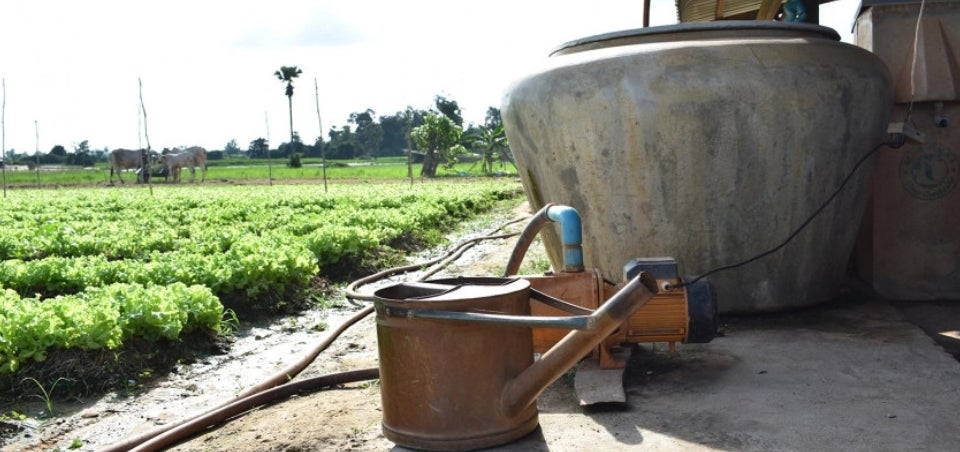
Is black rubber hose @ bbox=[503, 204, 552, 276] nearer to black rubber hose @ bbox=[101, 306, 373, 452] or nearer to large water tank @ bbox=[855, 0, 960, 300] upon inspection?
black rubber hose @ bbox=[101, 306, 373, 452]

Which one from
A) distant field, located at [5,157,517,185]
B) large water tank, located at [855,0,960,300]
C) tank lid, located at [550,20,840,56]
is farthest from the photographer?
distant field, located at [5,157,517,185]

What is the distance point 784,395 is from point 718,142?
5.92 feet

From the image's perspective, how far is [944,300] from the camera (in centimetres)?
651

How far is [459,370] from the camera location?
11.9 feet

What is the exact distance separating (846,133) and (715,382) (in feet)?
6.86

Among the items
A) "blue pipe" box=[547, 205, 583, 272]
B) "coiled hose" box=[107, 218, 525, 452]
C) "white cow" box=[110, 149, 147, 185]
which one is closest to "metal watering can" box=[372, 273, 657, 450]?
"coiled hose" box=[107, 218, 525, 452]

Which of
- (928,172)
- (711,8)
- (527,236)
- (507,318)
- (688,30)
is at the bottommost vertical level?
(507,318)

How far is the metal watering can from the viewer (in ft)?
11.8

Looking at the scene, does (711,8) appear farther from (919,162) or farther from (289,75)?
(289,75)

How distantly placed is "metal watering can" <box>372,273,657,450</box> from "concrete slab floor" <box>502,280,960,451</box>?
0.17 meters

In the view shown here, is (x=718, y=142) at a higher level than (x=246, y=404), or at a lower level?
higher

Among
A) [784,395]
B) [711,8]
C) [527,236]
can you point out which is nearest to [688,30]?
[527,236]

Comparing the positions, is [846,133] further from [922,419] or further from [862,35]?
[922,419]

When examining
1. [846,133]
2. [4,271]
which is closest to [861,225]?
[846,133]
